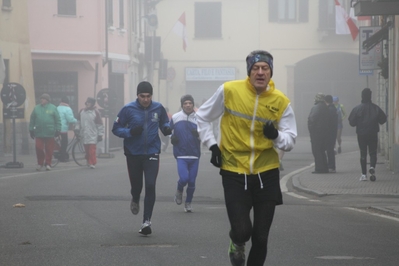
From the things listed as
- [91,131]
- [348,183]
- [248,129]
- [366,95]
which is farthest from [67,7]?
[248,129]

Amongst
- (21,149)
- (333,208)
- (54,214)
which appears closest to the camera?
(54,214)

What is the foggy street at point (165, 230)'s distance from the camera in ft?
28.1

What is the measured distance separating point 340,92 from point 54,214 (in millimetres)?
37258

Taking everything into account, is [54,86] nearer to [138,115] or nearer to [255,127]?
[138,115]

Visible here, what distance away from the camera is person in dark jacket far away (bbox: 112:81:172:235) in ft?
34.3

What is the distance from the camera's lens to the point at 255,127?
6.62 metres

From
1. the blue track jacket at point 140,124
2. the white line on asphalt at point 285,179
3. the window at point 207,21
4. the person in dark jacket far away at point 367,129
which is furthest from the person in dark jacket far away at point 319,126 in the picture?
the window at point 207,21

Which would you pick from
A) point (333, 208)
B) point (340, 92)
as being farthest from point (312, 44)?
point (333, 208)

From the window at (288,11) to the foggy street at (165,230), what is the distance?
3296 centimetres

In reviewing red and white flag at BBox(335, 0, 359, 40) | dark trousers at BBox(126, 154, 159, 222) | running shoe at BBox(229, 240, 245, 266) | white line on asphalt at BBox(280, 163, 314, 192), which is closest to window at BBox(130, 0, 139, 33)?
red and white flag at BBox(335, 0, 359, 40)

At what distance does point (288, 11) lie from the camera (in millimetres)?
49500

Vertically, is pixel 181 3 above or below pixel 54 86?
above

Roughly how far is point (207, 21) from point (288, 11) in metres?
4.52

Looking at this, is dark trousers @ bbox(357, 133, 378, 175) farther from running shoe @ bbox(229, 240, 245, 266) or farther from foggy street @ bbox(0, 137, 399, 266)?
running shoe @ bbox(229, 240, 245, 266)
